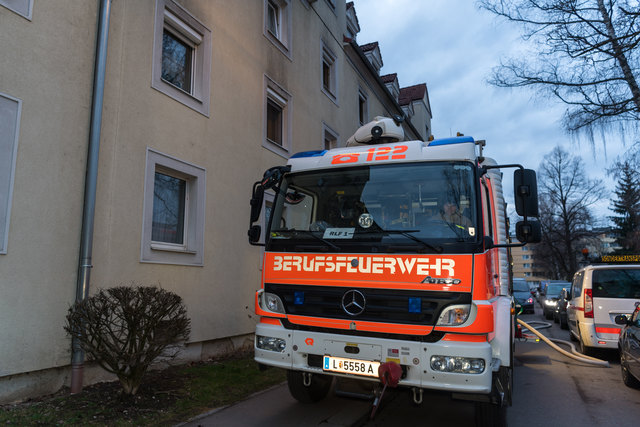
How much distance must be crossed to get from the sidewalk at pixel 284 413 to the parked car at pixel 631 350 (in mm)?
3723

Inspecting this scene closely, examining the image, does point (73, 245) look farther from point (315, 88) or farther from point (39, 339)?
point (315, 88)

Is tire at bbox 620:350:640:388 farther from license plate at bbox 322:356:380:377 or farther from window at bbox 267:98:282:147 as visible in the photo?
window at bbox 267:98:282:147

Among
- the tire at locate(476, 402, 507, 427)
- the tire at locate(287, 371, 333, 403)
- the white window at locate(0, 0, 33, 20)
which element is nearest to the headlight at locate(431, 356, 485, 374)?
the tire at locate(476, 402, 507, 427)

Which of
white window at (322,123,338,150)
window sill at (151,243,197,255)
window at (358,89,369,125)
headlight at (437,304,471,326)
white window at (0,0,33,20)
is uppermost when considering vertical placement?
window at (358,89,369,125)

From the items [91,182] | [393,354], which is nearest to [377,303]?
[393,354]

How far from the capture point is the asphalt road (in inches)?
181

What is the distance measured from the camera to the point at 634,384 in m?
6.29

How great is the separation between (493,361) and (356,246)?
149 centimetres

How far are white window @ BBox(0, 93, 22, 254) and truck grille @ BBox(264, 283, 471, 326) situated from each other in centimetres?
307

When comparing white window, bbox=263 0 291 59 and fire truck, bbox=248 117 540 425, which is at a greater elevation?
white window, bbox=263 0 291 59

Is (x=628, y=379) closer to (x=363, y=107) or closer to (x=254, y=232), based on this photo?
(x=254, y=232)

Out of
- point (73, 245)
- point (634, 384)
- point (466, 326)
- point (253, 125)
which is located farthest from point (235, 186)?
point (634, 384)

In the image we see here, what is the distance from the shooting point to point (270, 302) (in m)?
4.50

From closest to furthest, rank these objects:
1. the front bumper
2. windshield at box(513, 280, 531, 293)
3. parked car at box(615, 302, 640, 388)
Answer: the front bumper → parked car at box(615, 302, 640, 388) → windshield at box(513, 280, 531, 293)
